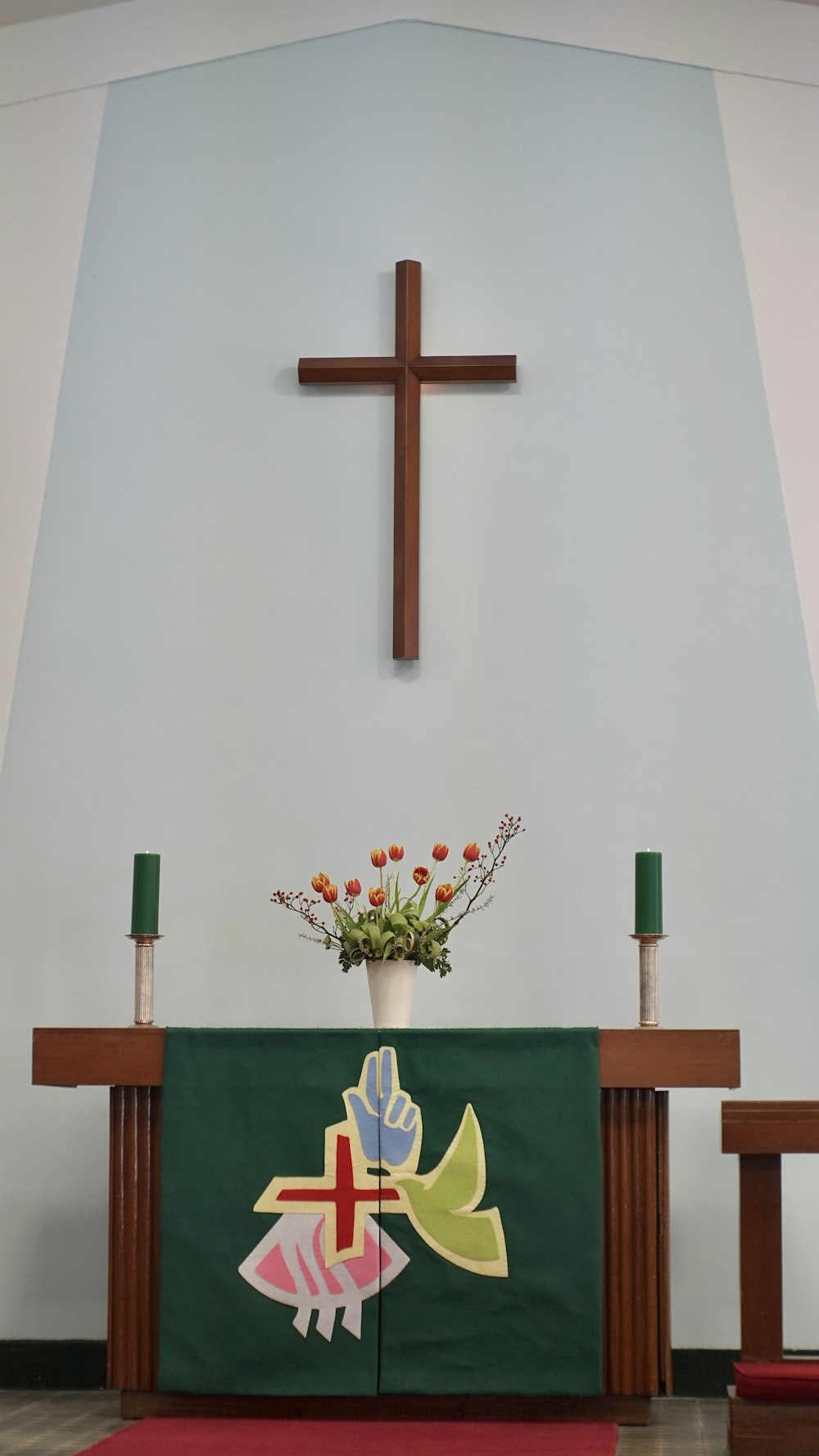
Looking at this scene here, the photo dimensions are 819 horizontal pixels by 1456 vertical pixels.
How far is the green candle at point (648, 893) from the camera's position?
11.0ft

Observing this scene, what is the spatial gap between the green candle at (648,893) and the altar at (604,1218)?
246mm

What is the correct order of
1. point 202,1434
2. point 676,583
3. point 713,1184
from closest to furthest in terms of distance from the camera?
point 202,1434
point 713,1184
point 676,583

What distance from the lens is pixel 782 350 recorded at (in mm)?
4004

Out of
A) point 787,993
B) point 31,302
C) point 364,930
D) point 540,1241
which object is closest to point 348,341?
point 31,302

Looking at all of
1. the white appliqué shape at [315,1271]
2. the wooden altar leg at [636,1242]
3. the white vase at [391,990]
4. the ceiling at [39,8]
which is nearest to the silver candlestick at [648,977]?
the wooden altar leg at [636,1242]

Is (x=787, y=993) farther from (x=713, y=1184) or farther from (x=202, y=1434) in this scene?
(x=202, y=1434)

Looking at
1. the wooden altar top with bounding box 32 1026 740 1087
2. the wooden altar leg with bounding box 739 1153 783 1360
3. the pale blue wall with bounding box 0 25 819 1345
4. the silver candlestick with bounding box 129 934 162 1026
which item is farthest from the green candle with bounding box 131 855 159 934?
the wooden altar leg with bounding box 739 1153 783 1360

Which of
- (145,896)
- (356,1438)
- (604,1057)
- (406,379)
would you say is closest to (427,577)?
(406,379)

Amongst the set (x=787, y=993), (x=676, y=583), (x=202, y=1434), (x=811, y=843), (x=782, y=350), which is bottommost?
(x=202, y=1434)

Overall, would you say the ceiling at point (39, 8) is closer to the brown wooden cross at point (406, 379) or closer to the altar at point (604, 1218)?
the brown wooden cross at point (406, 379)

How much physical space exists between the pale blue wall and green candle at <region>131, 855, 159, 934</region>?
19.2 inches

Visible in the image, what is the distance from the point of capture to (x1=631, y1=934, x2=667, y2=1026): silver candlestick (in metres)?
3.34

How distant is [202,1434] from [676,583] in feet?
7.54

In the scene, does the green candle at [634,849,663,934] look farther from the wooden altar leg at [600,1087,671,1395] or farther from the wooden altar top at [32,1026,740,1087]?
the wooden altar leg at [600,1087,671,1395]
